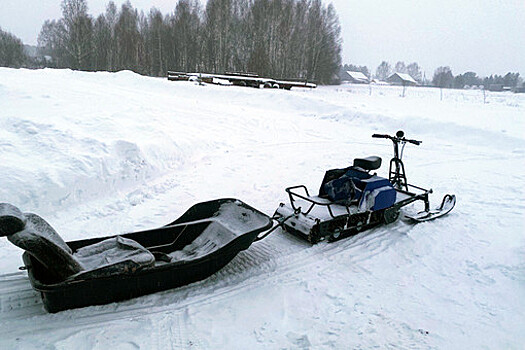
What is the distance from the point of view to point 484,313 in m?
3.32

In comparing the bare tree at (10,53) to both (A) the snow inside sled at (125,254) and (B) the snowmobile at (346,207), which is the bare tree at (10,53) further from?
(B) the snowmobile at (346,207)

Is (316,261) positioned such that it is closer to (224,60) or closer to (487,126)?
(487,126)

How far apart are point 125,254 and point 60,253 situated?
0.66m

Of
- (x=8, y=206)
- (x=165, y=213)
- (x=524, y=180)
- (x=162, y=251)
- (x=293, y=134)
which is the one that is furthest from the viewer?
(x=293, y=134)

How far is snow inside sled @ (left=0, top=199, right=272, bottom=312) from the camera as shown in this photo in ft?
9.37

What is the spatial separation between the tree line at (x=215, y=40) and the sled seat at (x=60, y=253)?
1187 inches

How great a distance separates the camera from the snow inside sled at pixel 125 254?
2857 mm

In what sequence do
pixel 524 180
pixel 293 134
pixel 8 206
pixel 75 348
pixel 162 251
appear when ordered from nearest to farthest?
1. pixel 75 348
2. pixel 8 206
3. pixel 162 251
4. pixel 524 180
5. pixel 293 134

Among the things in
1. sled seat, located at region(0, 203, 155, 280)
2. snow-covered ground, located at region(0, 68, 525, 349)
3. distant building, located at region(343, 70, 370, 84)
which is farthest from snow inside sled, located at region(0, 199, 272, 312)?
distant building, located at region(343, 70, 370, 84)

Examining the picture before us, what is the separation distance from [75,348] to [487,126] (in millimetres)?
13407

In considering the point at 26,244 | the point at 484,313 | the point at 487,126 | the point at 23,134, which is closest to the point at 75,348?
the point at 26,244

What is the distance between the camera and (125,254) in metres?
3.44

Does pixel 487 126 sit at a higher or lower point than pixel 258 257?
higher

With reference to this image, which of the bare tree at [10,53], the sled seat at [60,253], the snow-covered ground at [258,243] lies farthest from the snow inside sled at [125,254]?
the bare tree at [10,53]
